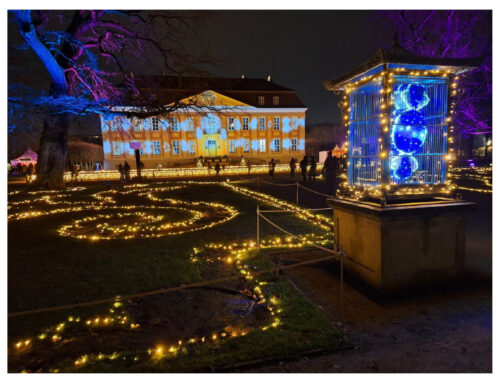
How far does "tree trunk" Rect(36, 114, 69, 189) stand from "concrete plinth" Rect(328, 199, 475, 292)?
18.2m

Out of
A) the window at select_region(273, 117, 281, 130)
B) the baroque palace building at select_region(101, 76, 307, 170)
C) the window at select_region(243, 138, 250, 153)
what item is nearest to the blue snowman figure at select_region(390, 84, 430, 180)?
the baroque palace building at select_region(101, 76, 307, 170)

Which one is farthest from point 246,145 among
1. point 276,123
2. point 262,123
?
point 276,123

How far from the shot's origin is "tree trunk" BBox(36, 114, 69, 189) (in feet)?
57.0

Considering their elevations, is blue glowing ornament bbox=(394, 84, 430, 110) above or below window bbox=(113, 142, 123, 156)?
below

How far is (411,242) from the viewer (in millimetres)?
4730

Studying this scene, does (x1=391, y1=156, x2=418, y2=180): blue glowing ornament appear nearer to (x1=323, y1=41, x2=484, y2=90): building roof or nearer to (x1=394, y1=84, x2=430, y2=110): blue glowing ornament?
(x1=394, y1=84, x2=430, y2=110): blue glowing ornament

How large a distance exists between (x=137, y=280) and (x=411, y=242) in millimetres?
4791

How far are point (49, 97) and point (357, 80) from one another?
13741 millimetres

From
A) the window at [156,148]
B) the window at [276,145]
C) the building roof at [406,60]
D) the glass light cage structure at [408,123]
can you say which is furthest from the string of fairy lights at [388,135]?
the window at [276,145]

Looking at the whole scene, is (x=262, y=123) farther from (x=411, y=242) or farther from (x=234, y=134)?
(x=411, y=242)

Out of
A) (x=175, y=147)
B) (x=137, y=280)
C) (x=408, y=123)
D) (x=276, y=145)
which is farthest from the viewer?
(x=276, y=145)

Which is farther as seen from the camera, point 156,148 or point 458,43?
point 156,148

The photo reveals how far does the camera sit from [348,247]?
560cm

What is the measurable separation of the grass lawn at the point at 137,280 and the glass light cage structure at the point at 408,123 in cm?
245
